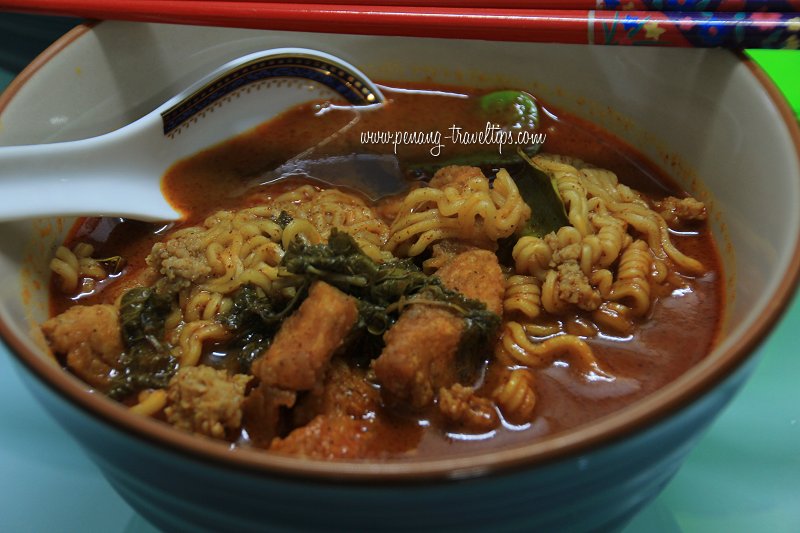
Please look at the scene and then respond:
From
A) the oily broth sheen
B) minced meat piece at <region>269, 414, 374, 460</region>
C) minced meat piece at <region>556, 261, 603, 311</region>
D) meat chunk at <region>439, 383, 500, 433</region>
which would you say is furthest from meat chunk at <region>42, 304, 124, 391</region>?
minced meat piece at <region>556, 261, 603, 311</region>

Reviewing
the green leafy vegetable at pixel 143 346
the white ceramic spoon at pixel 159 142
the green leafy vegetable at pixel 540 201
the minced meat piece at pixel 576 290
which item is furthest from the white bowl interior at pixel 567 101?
the green leafy vegetable at pixel 540 201

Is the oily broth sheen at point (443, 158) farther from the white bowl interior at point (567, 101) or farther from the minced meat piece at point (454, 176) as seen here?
the minced meat piece at point (454, 176)

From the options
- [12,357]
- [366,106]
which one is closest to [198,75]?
[366,106]

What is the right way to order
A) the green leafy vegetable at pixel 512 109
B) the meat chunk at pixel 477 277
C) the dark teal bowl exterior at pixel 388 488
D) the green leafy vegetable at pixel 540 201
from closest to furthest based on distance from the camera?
1. the dark teal bowl exterior at pixel 388 488
2. the meat chunk at pixel 477 277
3. the green leafy vegetable at pixel 540 201
4. the green leafy vegetable at pixel 512 109

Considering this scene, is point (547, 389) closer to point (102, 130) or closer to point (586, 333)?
point (586, 333)

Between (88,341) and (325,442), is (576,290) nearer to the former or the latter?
(325,442)

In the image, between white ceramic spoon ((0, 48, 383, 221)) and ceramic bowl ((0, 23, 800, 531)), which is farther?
white ceramic spoon ((0, 48, 383, 221))

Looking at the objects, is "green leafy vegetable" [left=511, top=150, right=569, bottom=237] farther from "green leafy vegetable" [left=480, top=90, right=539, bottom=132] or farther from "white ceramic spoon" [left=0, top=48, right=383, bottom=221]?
"white ceramic spoon" [left=0, top=48, right=383, bottom=221]
